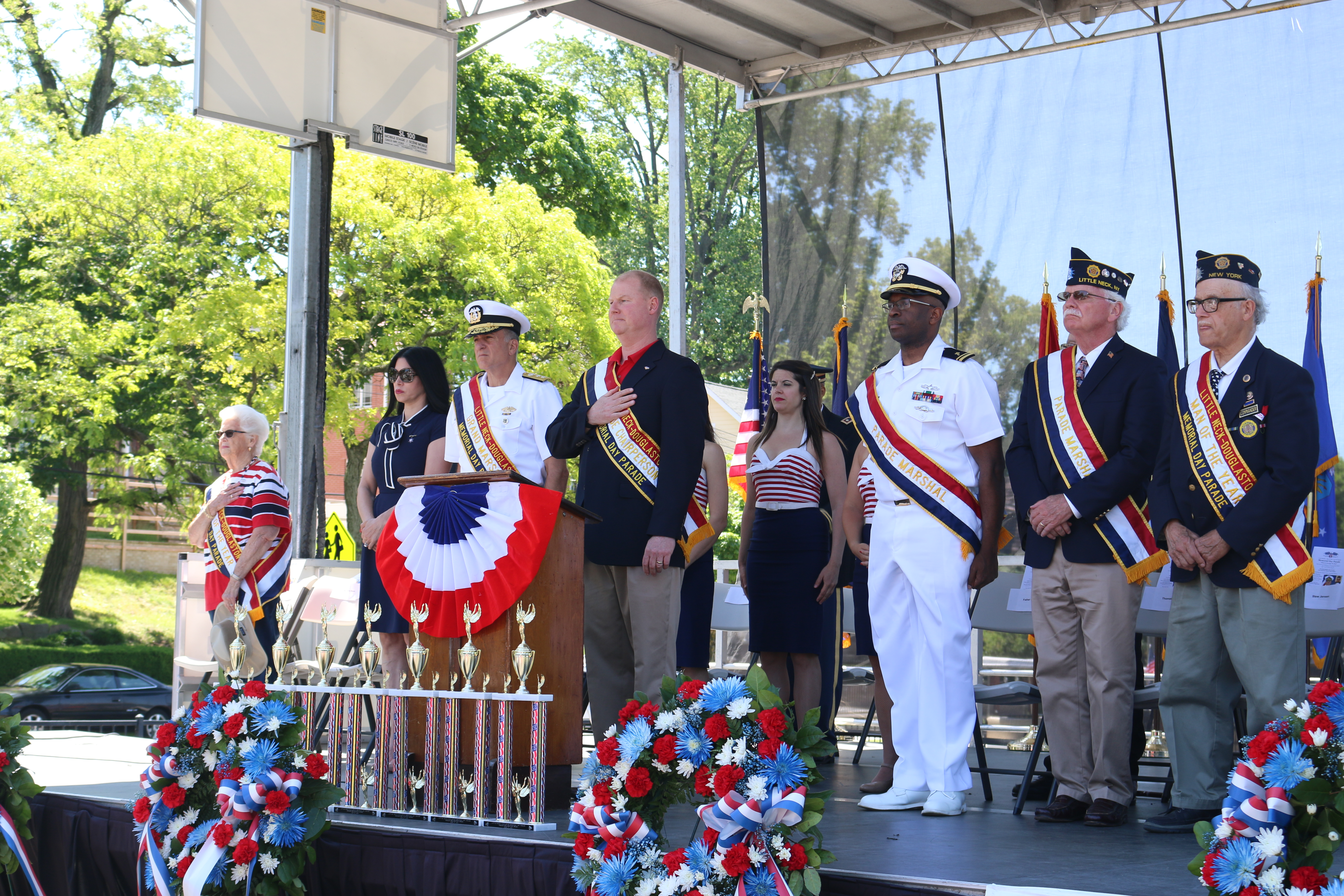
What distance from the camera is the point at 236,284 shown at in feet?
54.3

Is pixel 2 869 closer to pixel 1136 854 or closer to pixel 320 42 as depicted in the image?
pixel 1136 854

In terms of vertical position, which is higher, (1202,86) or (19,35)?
(19,35)

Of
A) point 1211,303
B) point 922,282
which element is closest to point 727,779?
point 922,282

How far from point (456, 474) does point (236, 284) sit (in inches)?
548

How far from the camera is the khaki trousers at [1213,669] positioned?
3443mm

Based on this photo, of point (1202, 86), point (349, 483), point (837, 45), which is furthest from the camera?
point (349, 483)

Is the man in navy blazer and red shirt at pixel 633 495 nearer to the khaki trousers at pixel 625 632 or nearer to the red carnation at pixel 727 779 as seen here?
the khaki trousers at pixel 625 632

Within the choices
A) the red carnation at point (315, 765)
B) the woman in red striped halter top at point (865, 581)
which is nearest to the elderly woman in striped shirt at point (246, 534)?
the red carnation at point (315, 765)

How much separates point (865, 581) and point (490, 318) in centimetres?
171

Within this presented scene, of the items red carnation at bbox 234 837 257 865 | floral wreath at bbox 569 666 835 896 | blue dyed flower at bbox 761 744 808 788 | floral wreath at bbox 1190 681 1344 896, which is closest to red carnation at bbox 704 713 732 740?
floral wreath at bbox 569 666 835 896

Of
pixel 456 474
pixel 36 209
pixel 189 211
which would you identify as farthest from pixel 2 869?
pixel 36 209

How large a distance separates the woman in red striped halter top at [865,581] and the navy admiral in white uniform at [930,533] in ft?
0.34

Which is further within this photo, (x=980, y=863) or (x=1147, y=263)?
(x=1147, y=263)

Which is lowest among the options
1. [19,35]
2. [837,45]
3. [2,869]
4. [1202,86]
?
[2,869]
